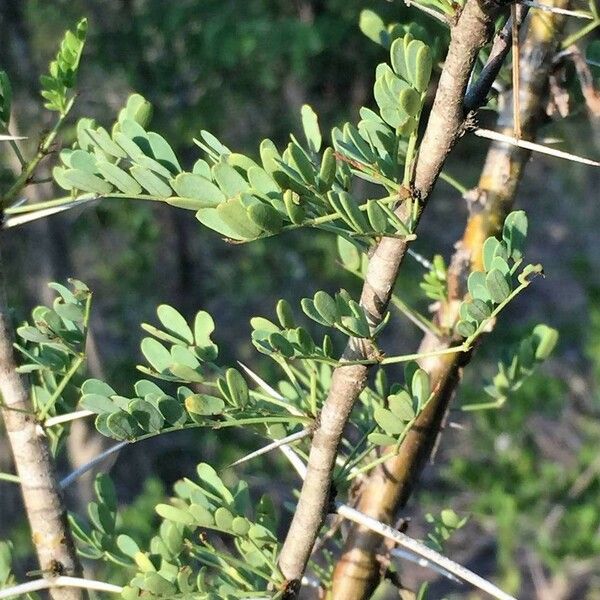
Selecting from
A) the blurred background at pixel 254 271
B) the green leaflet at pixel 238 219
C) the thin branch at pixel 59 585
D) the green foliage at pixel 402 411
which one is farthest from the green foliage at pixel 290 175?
the blurred background at pixel 254 271

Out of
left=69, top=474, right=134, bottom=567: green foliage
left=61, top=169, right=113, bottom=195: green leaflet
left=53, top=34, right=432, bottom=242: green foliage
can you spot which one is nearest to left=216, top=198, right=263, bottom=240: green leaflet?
left=53, top=34, right=432, bottom=242: green foliage

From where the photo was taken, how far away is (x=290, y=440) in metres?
0.55

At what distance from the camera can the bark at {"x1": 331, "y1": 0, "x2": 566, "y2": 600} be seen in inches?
26.0

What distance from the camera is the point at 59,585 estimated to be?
61cm

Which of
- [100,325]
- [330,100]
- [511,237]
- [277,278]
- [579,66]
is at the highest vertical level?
[579,66]

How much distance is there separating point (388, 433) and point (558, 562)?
5.46 feet

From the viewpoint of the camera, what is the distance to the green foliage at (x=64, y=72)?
587 millimetres

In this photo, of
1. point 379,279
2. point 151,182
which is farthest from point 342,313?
point 151,182

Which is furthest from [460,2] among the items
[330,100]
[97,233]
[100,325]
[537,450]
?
[100,325]

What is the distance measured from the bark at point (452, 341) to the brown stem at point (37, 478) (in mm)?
209

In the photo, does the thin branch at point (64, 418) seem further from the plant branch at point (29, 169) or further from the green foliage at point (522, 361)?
the green foliage at point (522, 361)

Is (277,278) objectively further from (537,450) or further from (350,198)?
(350,198)

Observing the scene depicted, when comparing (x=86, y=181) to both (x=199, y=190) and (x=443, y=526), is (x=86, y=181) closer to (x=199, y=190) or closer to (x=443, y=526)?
(x=199, y=190)

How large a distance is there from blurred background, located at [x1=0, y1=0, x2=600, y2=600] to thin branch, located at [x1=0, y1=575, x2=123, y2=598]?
3.96 ft
